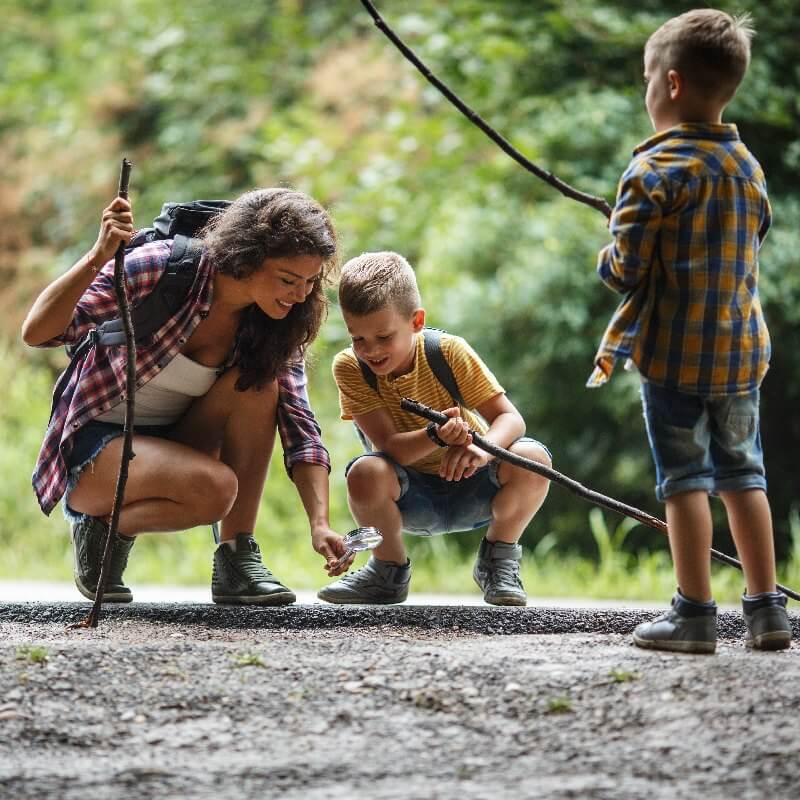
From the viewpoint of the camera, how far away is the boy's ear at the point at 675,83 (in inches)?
91.9

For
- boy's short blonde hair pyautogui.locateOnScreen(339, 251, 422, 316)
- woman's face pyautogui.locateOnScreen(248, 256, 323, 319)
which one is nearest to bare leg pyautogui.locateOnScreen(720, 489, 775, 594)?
boy's short blonde hair pyautogui.locateOnScreen(339, 251, 422, 316)

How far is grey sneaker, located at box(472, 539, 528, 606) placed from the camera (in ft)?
10.8

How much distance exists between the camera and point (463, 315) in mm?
6324

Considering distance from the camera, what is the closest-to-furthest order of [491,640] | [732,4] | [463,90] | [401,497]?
[491,640], [401,497], [732,4], [463,90]

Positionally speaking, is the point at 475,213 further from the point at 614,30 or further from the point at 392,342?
the point at 392,342

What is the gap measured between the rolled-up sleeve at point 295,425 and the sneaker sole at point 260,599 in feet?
1.10

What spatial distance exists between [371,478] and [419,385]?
28cm

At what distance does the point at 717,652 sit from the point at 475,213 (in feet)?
14.9

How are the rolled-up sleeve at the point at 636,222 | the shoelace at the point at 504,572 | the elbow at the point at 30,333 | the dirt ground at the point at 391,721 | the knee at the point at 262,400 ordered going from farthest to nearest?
the shoelace at the point at 504,572 < the knee at the point at 262,400 < the elbow at the point at 30,333 < the rolled-up sleeve at the point at 636,222 < the dirt ground at the point at 391,721

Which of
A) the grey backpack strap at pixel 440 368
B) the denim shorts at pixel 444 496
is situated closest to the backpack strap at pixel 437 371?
the grey backpack strap at pixel 440 368

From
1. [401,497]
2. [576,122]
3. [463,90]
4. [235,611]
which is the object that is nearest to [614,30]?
[576,122]

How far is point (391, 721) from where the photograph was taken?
2021 mm

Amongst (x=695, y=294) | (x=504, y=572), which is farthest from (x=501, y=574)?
(x=695, y=294)

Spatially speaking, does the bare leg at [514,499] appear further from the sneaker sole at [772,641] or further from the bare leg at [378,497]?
the sneaker sole at [772,641]
